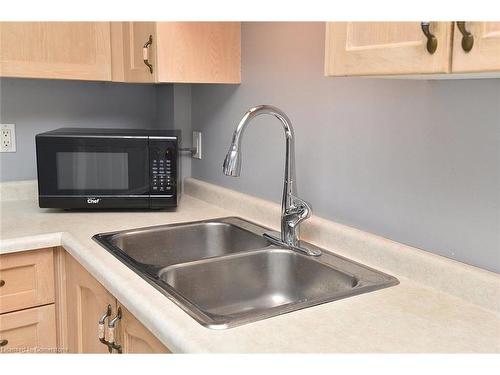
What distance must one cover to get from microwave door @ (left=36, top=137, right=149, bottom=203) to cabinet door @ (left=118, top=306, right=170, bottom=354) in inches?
27.1

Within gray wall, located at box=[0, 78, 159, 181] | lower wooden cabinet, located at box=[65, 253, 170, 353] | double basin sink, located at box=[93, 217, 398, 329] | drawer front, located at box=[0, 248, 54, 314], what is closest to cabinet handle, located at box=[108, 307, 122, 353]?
lower wooden cabinet, located at box=[65, 253, 170, 353]

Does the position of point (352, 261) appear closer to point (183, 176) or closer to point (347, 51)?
point (347, 51)

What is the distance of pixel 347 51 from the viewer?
930 millimetres

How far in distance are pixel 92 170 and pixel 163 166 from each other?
247mm

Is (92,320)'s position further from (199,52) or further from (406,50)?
(406,50)

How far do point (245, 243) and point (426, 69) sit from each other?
0.91 m

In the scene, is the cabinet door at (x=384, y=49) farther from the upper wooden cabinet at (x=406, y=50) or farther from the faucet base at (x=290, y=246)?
the faucet base at (x=290, y=246)

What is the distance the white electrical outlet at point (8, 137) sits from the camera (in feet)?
6.67

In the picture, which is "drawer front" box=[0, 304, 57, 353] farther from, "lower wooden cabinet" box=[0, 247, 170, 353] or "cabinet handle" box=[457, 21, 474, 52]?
"cabinet handle" box=[457, 21, 474, 52]

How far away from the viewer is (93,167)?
178cm

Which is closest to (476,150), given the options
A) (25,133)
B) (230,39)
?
(230,39)

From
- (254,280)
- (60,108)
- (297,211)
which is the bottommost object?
(254,280)

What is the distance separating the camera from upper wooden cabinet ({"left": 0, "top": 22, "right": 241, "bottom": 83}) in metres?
1.68

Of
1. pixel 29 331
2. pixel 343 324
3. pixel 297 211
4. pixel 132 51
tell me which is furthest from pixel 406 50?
pixel 29 331
